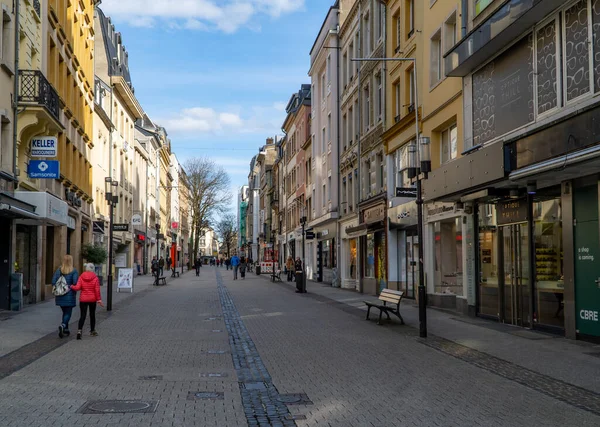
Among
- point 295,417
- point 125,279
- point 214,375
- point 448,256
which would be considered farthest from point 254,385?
point 125,279

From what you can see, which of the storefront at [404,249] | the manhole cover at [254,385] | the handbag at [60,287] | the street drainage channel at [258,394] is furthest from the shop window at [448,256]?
the manhole cover at [254,385]

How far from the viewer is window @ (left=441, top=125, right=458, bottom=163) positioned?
814 inches

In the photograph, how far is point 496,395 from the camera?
8688 mm

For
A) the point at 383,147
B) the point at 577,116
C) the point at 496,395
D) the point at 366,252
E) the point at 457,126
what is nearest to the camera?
the point at 496,395

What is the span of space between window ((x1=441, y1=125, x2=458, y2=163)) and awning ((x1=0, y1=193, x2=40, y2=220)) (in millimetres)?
11990

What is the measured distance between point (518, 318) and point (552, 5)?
691 cm

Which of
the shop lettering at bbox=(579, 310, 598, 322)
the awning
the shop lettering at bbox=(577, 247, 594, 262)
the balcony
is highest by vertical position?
the balcony

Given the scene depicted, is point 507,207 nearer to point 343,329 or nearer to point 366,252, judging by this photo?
point 343,329

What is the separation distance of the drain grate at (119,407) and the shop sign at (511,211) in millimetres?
10499

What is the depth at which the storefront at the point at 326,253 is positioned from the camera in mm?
40194

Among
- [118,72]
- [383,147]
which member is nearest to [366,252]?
[383,147]

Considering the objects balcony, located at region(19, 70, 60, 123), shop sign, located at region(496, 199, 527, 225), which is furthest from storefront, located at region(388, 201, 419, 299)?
balcony, located at region(19, 70, 60, 123)

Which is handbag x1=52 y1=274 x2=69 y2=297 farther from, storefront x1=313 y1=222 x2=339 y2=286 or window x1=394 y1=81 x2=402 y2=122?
storefront x1=313 y1=222 x2=339 y2=286

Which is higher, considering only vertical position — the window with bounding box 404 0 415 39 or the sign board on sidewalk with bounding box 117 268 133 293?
the window with bounding box 404 0 415 39
